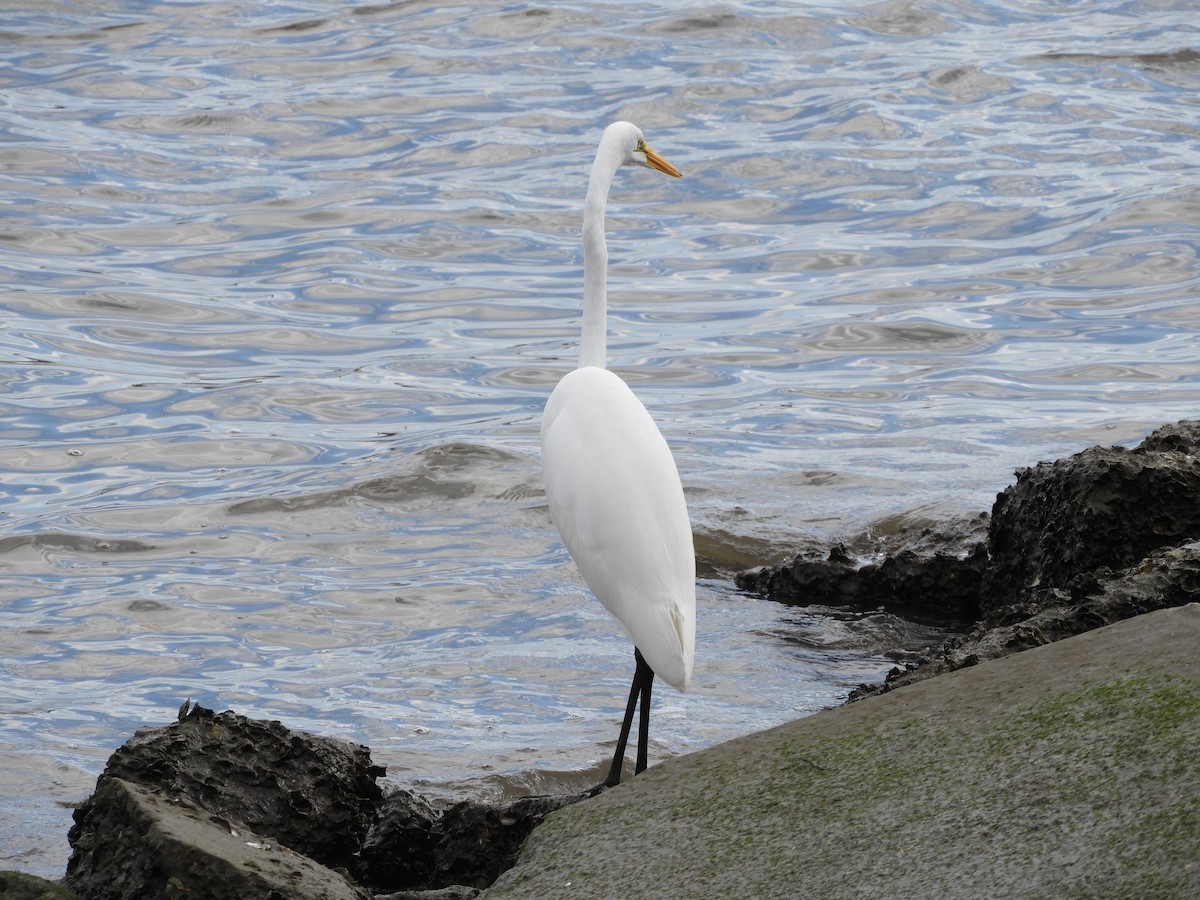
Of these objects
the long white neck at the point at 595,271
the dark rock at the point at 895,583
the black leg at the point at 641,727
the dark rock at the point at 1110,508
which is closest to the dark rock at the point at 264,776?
the black leg at the point at 641,727

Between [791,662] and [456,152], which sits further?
[456,152]

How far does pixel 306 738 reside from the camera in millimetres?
3910

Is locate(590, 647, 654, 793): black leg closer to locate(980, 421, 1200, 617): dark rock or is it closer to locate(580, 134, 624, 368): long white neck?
locate(980, 421, 1200, 617): dark rock

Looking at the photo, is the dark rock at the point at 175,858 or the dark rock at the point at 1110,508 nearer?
the dark rock at the point at 175,858

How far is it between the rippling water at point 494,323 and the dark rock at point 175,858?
1.17 metres

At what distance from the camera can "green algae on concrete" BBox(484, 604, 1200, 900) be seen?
8.57 ft

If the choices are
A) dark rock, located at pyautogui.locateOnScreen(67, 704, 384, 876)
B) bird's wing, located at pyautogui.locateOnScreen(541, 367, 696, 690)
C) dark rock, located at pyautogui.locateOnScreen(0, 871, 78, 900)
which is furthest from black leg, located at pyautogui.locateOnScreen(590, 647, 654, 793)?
dark rock, located at pyautogui.locateOnScreen(0, 871, 78, 900)

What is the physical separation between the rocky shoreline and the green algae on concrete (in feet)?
1.17

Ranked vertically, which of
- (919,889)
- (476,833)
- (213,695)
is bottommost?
(213,695)

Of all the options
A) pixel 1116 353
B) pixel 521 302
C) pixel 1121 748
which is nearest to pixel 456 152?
pixel 521 302

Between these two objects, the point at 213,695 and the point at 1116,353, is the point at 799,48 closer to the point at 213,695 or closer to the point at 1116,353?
the point at 1116,353

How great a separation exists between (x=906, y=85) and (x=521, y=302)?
7.01 metres

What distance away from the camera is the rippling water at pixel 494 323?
6.08m

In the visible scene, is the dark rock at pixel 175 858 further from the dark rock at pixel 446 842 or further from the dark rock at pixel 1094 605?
the dark rock at pixel 1094 605
